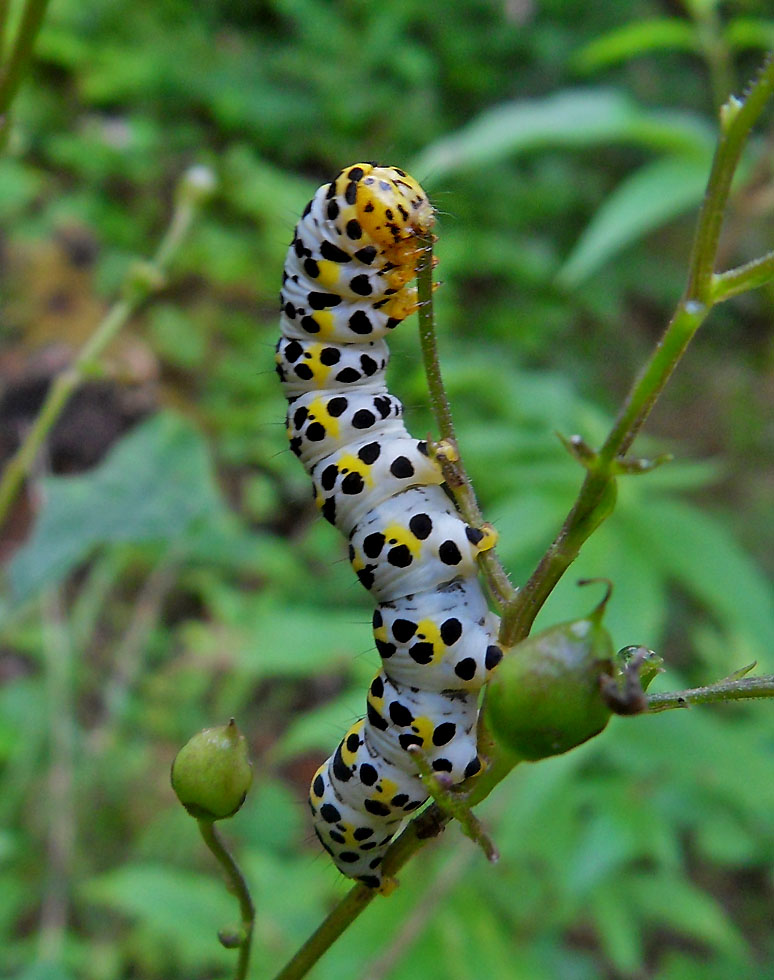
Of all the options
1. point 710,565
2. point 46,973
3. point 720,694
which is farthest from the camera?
point 710,565

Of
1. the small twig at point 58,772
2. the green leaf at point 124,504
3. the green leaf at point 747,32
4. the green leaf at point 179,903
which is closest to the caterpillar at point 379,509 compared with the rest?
the green leaf at point 124,504

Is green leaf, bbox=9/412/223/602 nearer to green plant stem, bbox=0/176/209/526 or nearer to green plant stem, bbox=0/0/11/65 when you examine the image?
green plant stem, bbox=0/176/209/526

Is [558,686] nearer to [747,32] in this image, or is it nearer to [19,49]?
[19,49]

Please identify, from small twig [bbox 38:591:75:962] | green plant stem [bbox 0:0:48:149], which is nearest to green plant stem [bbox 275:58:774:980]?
green plant stem [bbox 0:0:48:149]

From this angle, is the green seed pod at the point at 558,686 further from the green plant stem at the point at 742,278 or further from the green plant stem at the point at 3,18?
the green plant stem at the point at 3,18

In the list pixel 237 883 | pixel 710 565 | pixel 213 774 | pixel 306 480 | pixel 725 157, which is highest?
pixel 725 157

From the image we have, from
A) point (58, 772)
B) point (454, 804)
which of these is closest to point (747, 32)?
point (454, 804)
